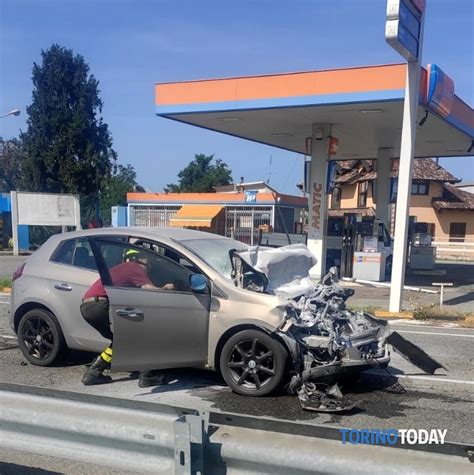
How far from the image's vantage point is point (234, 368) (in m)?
5.50

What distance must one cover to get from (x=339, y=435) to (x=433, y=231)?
44.7m

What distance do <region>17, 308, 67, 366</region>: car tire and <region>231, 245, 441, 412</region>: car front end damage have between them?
2.23 m

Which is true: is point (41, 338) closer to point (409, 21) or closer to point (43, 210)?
point (409, 21)

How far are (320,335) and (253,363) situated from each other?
686 millimetres

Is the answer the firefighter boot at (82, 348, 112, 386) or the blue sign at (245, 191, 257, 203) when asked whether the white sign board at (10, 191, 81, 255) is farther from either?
the firefighter boot at (82, 348, 112, 386)

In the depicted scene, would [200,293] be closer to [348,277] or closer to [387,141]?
[348,277]

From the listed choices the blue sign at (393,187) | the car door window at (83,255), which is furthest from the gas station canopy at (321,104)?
the car door window at (83,255)

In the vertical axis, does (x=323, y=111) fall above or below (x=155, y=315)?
above

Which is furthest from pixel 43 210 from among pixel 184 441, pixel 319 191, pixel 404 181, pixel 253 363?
pixel 184 441

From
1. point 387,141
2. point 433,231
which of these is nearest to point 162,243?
point 387,141

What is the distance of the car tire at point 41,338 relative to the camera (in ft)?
21.2

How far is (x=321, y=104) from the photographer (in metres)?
15.0

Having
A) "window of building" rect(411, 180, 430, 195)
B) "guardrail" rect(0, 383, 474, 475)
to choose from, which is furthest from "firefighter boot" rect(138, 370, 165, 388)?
"window of building" rect(411, 180, 430, 195)

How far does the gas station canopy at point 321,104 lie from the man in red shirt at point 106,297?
10.0 m
